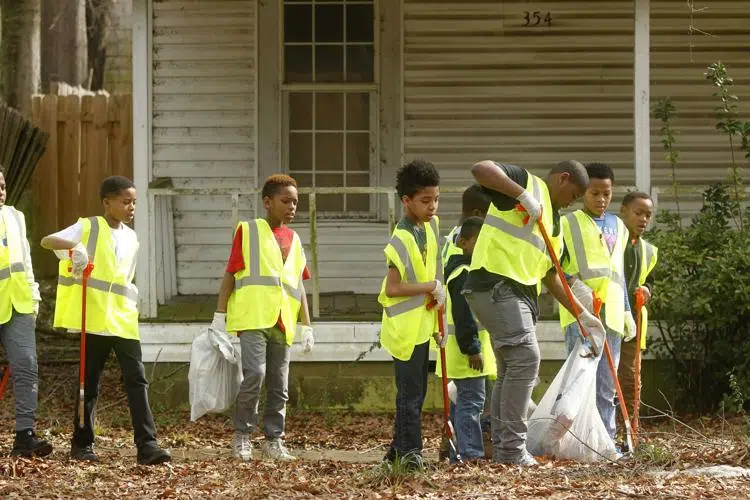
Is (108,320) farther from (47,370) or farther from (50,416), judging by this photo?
(47,370)

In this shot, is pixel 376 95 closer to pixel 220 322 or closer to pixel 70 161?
pixel 70 161

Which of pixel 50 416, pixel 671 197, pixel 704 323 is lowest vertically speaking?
pixel 50 416

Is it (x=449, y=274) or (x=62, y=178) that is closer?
(x=449, y=274)

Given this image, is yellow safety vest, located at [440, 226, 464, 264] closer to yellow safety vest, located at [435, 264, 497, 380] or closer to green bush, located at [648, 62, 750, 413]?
yellow safety vest, located at [435, 264, 497, 380]

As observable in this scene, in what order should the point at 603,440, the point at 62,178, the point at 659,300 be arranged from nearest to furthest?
the point at 603,440
the point at 659,300
the point at 62,178

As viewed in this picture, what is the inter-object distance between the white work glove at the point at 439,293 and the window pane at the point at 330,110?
5672 mm

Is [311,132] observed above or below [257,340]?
above

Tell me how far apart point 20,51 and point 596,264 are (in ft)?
38.8

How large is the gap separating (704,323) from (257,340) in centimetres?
383

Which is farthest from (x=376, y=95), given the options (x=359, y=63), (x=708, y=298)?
(x=708, y=298)

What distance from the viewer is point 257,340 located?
916 centimetres

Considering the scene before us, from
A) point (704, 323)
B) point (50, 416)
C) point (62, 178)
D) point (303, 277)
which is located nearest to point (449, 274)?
point (303, 277)

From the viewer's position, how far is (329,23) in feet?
44.2

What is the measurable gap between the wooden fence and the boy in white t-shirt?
6681 millimetres
